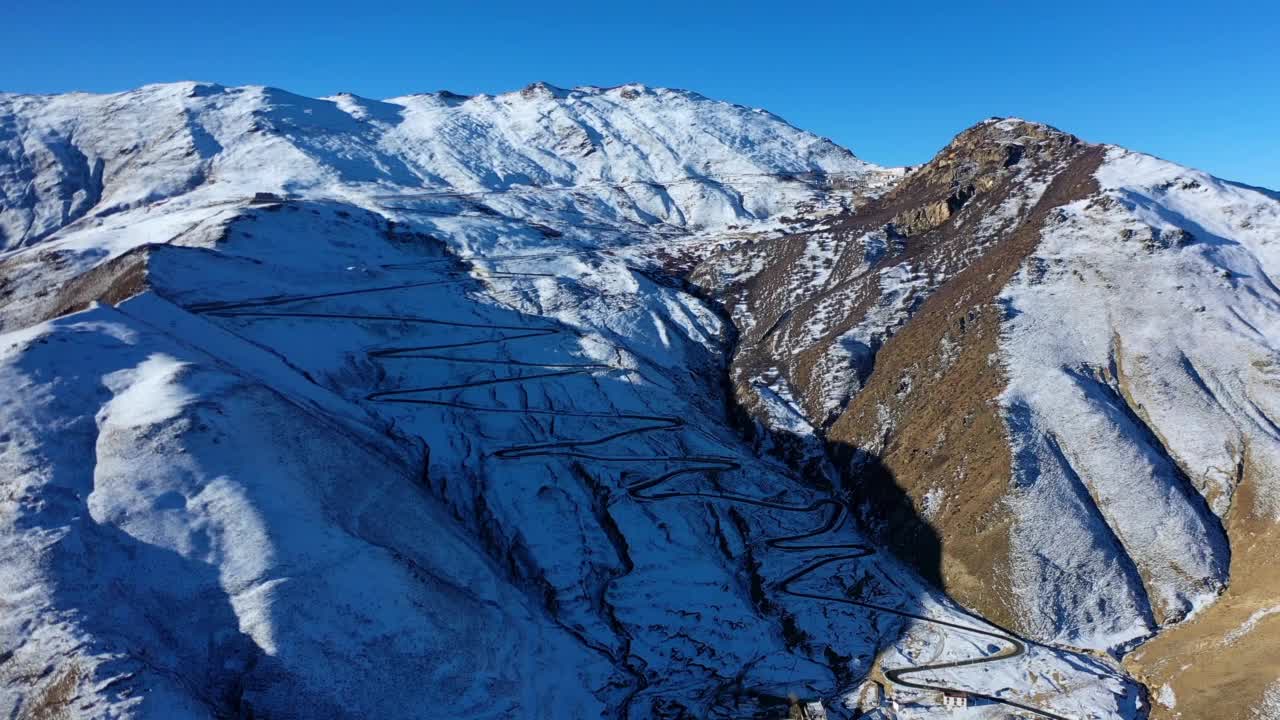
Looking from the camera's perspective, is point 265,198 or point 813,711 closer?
point 813,711

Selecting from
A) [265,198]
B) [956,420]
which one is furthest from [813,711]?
[265,198]

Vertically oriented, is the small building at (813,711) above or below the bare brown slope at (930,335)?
below

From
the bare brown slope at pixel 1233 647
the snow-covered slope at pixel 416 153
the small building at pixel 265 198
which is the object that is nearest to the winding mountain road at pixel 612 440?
the bare brown slope at pixel 1233 647

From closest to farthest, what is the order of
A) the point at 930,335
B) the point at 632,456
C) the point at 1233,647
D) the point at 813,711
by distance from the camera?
the point at 1233,647
the point at 813,711
the point at 632,456
the point at 930,335

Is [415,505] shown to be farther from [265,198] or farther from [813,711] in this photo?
[265,198]

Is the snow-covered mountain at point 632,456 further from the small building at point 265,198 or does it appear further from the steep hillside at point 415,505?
the small building at point 265,198

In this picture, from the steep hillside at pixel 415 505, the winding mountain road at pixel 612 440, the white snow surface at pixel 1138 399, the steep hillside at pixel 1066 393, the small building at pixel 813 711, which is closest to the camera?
the steep hillside at pixel 415 505

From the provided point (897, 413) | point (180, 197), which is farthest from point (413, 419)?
point (180, 197)

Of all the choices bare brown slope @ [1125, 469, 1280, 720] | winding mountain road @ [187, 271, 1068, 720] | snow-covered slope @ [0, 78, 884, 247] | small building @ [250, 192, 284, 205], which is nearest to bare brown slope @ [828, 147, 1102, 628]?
winding mountain road @ [187, 271, 1068, 720]
